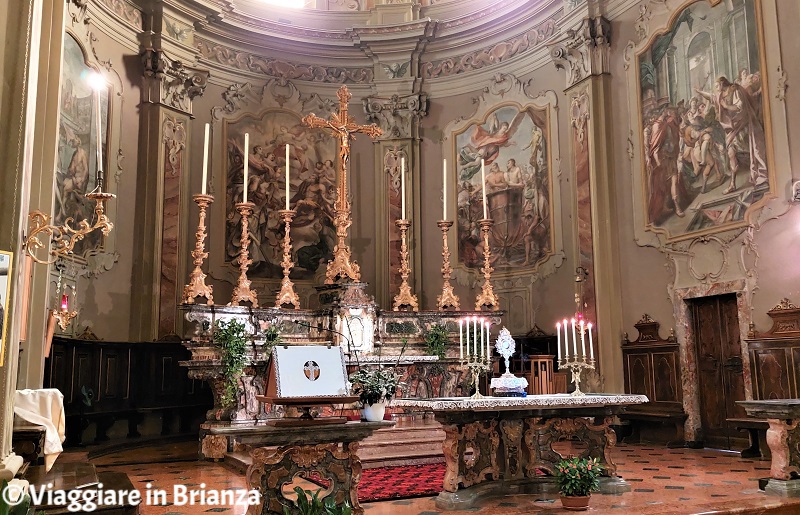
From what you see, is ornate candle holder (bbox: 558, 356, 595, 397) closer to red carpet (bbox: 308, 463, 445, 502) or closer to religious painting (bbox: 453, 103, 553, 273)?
red carpet (bbox: 308, 463, 445, 502)

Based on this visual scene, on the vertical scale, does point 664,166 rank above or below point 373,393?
above

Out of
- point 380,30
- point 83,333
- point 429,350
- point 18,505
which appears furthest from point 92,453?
point 380,30

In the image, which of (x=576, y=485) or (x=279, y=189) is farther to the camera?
(x=279, y=189)

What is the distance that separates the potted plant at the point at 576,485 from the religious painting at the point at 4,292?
470 centimetres

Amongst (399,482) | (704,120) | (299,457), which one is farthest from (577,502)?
(704,120)

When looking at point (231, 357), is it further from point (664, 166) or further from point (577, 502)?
point (664, 166)

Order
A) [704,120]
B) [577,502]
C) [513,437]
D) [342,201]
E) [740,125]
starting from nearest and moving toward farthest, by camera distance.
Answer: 1. [577,502]
2. [513,437]
3. [740,125]
4. [704,120]
5. [342,201]

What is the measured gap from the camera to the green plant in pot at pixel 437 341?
11.8 m

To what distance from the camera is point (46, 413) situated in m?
6.15

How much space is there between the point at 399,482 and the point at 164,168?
8.12 meters

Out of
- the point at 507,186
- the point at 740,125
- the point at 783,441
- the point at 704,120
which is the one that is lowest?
the point at 783,441

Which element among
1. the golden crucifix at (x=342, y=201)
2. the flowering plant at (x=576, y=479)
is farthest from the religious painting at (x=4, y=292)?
the golden crucifix at (x=342, y=201)

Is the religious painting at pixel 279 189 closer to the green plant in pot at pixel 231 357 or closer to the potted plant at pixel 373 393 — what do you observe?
the green plant in pot at pixel 231 357

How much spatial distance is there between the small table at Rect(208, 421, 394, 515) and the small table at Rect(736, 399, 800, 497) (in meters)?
4.32
